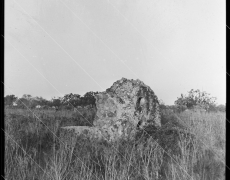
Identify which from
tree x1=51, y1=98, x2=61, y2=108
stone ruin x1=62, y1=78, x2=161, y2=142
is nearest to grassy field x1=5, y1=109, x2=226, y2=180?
stone ruin x1=62, y1=78, x2=161, y2=142

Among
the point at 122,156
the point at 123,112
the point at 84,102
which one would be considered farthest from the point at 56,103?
the point at 122,156

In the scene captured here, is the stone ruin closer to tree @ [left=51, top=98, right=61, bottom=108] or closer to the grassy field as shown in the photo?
the grassy field

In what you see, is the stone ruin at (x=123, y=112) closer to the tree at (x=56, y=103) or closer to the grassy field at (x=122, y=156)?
the grassy field at (x=122, y=156)

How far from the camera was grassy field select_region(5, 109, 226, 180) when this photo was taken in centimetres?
333

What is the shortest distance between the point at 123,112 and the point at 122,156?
1893 millimetres

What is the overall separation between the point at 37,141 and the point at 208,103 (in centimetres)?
445

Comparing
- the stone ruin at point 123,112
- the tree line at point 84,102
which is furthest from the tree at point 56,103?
the stone ruin at point 123,112

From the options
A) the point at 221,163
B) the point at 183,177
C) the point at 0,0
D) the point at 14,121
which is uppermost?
the point at 0,0

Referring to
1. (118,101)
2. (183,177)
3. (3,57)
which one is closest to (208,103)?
(118,101)

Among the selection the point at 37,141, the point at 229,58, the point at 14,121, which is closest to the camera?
A: the point at 229,58

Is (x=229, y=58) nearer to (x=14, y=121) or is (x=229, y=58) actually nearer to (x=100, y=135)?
(x=100, y=135)

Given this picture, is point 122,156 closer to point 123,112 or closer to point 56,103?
point 123,112

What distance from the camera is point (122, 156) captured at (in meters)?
4.37

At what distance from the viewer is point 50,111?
9.41 m
